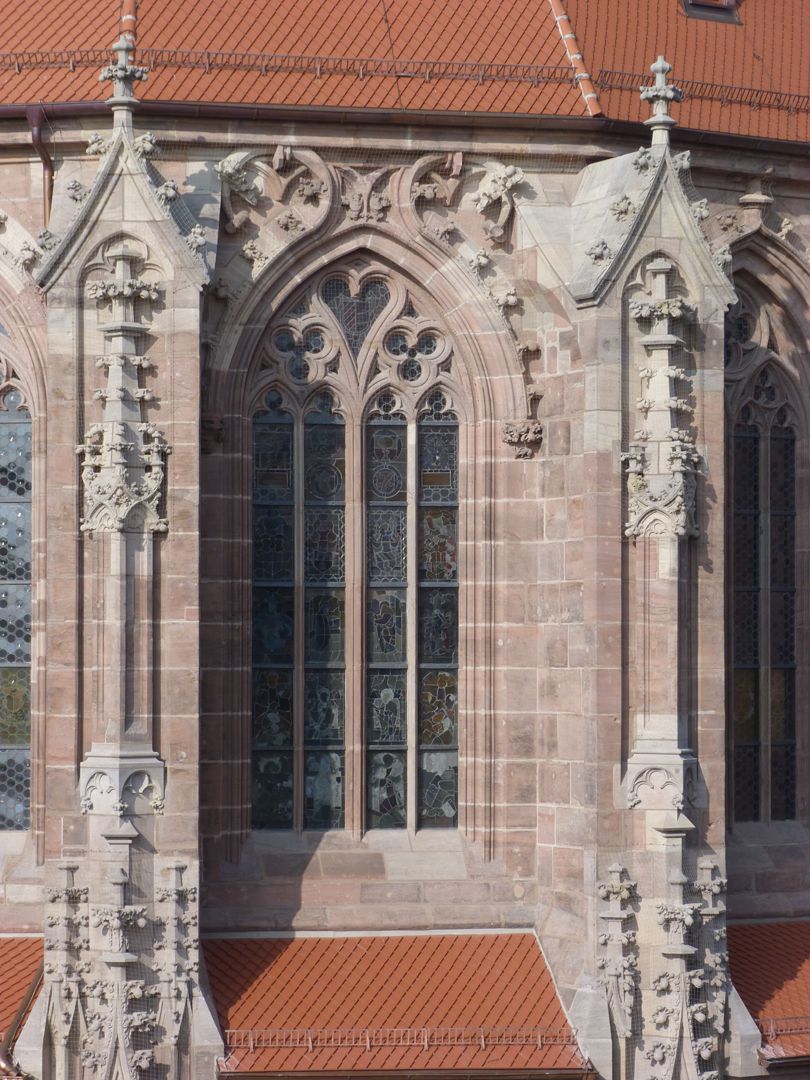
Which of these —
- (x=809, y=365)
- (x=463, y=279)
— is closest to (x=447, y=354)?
(x=463, y=279)

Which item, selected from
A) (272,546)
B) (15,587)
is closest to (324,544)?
(272,546)

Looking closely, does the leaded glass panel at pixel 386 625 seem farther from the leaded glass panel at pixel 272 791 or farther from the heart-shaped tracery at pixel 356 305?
the heart-shaped tracery at pixel 356 305

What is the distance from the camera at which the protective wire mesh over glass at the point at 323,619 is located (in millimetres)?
24625

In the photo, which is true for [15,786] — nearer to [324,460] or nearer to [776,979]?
[324,460]

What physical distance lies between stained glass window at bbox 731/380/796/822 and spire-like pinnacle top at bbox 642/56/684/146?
3803 millimetres

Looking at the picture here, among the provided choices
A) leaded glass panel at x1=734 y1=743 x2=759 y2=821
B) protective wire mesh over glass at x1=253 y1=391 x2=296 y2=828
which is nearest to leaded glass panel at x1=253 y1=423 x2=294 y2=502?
protective wire mesh over glass at x1=253 y1=391 x2=296 y2=828

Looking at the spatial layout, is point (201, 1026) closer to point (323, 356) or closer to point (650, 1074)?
point (650, 1074)

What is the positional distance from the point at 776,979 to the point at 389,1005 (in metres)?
4.14

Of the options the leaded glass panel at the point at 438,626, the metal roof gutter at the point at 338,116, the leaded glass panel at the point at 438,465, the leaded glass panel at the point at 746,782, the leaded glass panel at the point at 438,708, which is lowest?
the leaded glass panel at the point at 746,782

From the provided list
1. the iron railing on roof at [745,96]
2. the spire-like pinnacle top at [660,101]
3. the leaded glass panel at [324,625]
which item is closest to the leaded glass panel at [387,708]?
the leaded glass panel at [324,625]

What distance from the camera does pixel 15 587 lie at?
2494cm

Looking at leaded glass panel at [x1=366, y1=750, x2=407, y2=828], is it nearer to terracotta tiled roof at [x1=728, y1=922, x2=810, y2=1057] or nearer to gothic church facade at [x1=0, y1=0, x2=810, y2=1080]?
gothic church facade at [x1=0, y1=0, x2=810, y2=1080]

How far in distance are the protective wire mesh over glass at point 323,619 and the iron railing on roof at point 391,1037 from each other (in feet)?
8.19

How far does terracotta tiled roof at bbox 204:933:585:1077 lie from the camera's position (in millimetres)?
22750
